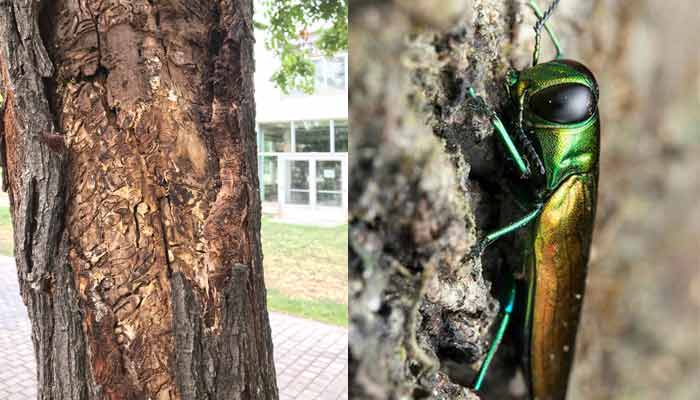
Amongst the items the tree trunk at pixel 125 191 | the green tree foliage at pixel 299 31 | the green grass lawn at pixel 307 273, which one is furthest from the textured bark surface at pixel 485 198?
the green grass lawn at pixel 307 273

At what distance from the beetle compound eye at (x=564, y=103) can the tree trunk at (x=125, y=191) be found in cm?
57

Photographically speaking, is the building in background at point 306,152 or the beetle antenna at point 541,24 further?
the building in background at point 306,152

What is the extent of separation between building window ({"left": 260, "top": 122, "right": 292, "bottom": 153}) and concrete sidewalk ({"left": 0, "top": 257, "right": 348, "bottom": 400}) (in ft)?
18.9

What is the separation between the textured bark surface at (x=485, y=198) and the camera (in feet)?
0.99

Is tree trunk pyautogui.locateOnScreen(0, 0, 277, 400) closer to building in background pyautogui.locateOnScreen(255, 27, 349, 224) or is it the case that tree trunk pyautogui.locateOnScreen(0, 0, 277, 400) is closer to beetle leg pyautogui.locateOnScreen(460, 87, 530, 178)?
beetle leg pyautogui.locateOnScreen(460, 87, 530, 178)

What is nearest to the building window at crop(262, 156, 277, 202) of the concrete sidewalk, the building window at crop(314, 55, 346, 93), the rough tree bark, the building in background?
the building in background

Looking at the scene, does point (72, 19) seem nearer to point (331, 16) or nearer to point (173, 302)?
point (173, 302)

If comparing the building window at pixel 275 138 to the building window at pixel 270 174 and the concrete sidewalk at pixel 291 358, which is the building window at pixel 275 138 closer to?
the building window at pixel 270 174

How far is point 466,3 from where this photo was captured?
361 millimetres

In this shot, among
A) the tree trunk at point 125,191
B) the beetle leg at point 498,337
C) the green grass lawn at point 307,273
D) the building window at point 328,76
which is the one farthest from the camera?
the building window at point 328,76

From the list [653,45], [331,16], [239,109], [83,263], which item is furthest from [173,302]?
[331,16]

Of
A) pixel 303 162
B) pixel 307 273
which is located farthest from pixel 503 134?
pixel 303 162

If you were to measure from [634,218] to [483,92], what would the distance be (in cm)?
16

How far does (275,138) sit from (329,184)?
1.68 metres
